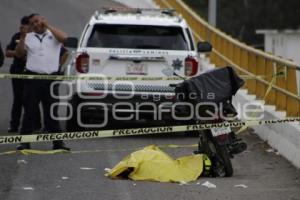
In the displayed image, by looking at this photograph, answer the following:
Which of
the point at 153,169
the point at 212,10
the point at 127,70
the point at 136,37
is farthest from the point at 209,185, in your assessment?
the point at 212,10

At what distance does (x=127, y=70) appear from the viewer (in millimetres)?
12172

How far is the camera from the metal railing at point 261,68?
38.0 ft

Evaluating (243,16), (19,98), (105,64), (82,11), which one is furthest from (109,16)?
(243,16)

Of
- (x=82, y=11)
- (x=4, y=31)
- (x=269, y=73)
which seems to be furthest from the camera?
(x=82, y=11)

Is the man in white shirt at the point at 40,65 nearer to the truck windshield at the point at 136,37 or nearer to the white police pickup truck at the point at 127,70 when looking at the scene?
the white police pickup truck at the point at 127,70

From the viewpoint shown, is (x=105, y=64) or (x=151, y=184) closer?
(x=151, y=184)

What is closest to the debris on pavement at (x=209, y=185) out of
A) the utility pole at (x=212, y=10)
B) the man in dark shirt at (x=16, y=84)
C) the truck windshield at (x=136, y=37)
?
the truck windshield at (x=136, y=37)

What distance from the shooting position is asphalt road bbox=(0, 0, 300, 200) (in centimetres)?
839

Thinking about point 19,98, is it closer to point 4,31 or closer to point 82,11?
point 4,31

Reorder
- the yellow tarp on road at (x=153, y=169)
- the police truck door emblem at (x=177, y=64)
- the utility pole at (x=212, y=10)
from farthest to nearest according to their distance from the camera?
the utility pole at (x=212, y=10) → the police truck door emblem at (x=177, y=64) → the yellow tarp on road at (x=153, y=169)

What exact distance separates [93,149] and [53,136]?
A: 247cm

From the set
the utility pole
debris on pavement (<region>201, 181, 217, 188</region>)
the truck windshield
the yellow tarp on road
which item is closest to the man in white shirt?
the truck windshield

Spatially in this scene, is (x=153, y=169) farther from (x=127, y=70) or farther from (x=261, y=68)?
(x=261, y=68)

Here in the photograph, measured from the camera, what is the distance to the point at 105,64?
479 inches
